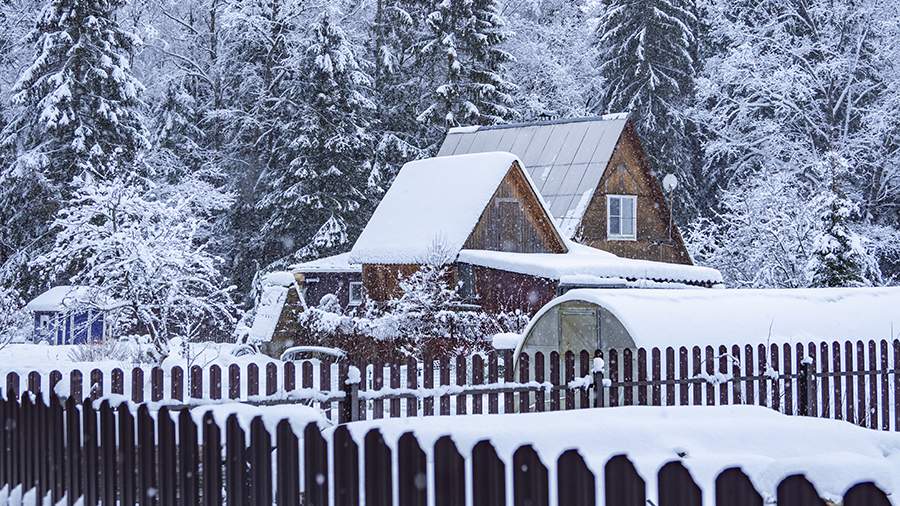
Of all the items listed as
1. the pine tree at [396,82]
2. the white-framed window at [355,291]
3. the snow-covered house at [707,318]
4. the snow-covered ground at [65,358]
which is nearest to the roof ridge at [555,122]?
the pine tree at [396,82]

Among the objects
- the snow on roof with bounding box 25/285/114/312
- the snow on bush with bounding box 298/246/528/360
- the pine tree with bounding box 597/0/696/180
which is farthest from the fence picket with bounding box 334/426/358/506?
the pine tree with bounding box 597/0/696/180

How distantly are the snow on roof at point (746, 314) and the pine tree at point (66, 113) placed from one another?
25.8 metres

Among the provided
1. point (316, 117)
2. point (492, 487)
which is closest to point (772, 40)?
point (316, 117)

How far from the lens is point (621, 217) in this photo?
34.8m

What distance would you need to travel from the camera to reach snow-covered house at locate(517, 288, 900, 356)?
45.2 feet

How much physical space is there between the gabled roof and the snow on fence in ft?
64.5

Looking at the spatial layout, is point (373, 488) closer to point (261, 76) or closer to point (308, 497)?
point (308, 497)

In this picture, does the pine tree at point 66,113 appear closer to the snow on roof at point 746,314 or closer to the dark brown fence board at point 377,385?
the snow on roof at point 746,314

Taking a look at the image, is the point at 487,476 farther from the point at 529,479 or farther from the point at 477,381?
the point at 477,381

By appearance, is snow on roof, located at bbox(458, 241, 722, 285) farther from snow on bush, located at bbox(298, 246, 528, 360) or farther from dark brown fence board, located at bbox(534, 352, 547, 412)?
dark brown fence board, located at bbox(534, 352, 547, 412)

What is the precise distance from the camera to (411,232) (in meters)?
29.2

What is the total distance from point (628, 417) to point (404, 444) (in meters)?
2.62

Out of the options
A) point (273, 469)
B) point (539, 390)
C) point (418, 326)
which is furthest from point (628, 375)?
point (418, 326)

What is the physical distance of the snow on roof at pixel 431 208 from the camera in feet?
93.3
